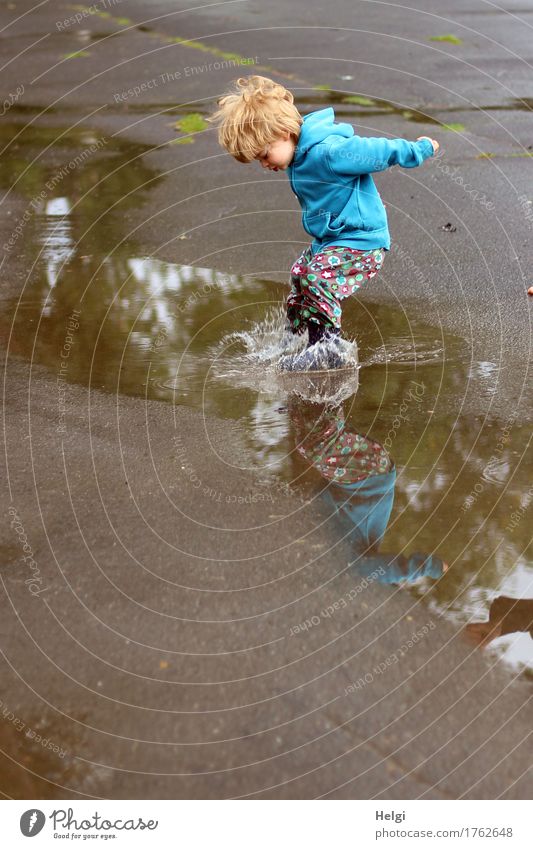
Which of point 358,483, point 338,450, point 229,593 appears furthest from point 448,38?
point 229,593

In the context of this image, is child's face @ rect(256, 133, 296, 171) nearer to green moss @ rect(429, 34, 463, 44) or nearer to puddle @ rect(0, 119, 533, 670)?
puddle @ rect(0, 119, 533, 670)

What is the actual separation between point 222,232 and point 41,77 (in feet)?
13.8

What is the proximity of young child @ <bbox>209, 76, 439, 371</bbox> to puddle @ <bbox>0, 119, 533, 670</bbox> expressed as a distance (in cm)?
30

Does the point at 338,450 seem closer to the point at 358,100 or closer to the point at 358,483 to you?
the point at 358,483

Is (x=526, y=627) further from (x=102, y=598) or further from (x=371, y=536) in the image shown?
(x=102, y=598)

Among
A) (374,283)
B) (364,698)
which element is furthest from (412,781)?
(374,283)

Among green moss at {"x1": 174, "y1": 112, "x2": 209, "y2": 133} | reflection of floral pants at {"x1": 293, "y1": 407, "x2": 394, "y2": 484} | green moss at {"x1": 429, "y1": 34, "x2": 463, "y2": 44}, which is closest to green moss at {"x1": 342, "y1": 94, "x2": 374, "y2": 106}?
green moss at {"x1": 174, "y1": 112, "x2": 209, "y2": 133}

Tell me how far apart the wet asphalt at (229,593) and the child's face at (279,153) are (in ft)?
3.69

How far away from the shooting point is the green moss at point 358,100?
25.7 feet

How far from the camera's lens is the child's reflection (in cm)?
308
